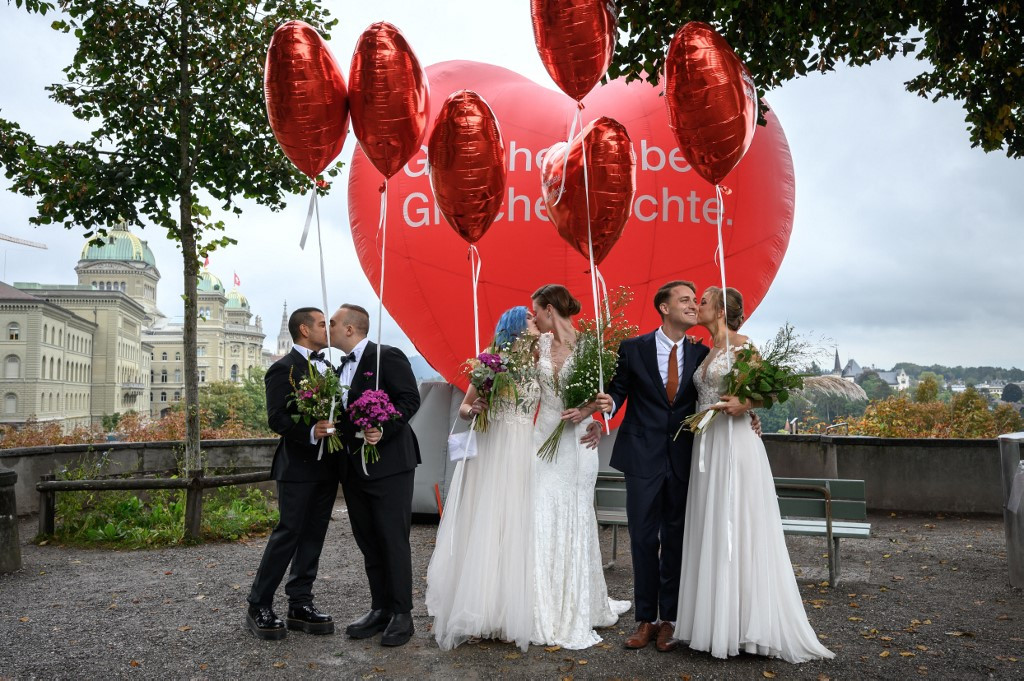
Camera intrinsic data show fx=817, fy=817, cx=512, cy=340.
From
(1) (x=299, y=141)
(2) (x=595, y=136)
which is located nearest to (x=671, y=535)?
(2) (x=595, y=136)

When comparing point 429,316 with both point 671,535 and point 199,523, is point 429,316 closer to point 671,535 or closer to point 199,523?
point 199,523

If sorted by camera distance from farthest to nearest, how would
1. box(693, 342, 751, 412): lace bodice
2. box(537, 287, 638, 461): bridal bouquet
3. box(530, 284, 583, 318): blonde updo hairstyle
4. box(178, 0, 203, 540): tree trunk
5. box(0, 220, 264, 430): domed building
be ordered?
box(0, 220, 264, 430): domed building
box(178, 0, 203, 540): tree trunk
box(530, 284, 583, 318): blonde updo hairstyle
box(537, 287, 638, 461): bridal bouquet
box(693, 342, 751, 412): lace bodice

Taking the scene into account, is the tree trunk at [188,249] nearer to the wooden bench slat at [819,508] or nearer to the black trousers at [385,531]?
the black trousers at [385,531]

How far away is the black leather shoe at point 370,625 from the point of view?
5352 millimetres

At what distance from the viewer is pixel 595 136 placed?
623cm

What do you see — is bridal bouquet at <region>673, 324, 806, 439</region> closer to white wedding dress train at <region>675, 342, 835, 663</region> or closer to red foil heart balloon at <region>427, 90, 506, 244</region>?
white wedding dress train at <region>675, 342, 835, 663</region>

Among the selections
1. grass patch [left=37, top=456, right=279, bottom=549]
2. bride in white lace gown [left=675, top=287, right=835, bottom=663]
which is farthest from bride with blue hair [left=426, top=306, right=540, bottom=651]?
grass patch [left=37, top=456, right=279, bottom=549]

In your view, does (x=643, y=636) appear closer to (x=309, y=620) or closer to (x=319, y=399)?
(x=309, y=620)

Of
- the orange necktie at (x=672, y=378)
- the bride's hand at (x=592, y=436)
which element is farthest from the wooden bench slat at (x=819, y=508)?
the bride's hand at (x=592, y=436)

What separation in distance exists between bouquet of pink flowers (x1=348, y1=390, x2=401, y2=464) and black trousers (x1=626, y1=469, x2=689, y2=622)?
160cm

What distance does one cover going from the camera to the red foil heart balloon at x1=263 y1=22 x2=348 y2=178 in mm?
5320

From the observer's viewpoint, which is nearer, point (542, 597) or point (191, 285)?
point (542, 597)

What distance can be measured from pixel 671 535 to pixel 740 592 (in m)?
0.54

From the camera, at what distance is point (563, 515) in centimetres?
536
